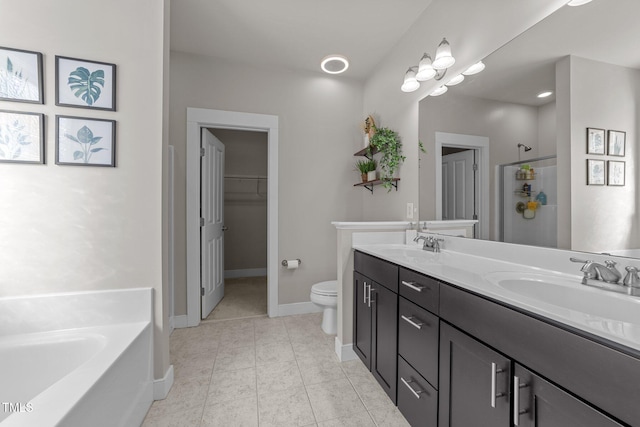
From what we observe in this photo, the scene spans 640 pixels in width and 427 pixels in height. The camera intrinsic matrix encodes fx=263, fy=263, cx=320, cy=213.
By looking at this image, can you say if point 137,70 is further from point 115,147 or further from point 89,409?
point 89,409

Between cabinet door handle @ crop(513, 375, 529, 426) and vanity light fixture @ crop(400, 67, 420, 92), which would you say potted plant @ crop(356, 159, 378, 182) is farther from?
cabinet door handle @ crop(513, 375, 529, 426)

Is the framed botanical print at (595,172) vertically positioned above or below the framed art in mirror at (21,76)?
below

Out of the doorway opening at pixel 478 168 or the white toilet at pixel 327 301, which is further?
the white toilet at pixel 327 301

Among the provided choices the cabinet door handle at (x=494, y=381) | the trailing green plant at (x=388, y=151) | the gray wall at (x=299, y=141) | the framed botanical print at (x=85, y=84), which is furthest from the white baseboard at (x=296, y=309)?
the framed botanical print at (x=85, y=84)

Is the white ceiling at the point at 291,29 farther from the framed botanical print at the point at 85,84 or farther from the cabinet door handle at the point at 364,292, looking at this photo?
the cabinet door handle at the point at 364,292

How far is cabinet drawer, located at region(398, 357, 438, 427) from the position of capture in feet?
3.72

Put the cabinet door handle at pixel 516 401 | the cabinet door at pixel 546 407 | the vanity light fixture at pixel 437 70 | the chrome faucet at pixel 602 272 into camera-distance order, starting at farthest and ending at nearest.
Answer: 1. the vanity light fixture at pixel 437 70
2. the chrome faucet at pixel 602 272
3. the cabinet door handle at pixel 516 401
4. the cabinet door at pixel 546 407

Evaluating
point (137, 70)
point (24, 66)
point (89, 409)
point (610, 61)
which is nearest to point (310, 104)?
point (137, 70)

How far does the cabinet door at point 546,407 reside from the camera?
614 millimetres

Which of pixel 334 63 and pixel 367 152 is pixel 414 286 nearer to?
pixel 367 152

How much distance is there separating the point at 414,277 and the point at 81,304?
6.00 feet

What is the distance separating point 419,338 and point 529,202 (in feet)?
2.90

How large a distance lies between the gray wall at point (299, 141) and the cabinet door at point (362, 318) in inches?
40.2

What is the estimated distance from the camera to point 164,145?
165cm
